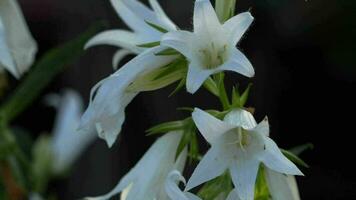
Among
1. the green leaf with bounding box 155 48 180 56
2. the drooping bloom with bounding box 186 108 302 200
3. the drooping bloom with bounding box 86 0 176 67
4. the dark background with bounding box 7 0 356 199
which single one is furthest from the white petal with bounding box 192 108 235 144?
the dark background with bounding box 7 0 356 199

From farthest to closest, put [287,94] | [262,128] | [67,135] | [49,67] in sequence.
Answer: [287,94]
[67,135]
[49,67]
[262,128]

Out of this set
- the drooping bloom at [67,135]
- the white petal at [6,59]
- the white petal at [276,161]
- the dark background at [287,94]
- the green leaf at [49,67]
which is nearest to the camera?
the white petal at [276,161]

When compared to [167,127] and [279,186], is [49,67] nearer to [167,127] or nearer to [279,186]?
[167,127]

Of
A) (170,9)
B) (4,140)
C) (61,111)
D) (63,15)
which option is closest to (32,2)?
(63,15)

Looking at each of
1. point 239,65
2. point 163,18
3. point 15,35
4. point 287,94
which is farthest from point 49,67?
point 287,94

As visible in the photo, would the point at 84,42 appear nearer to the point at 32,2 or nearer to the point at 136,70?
the point at 136,70

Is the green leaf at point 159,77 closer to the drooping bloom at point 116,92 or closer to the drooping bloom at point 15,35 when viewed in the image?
the drooping bloom at point 116,92

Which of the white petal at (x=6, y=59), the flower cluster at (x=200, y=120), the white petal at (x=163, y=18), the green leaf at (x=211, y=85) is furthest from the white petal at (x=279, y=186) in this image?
the white petal at (x=6, y=59)
